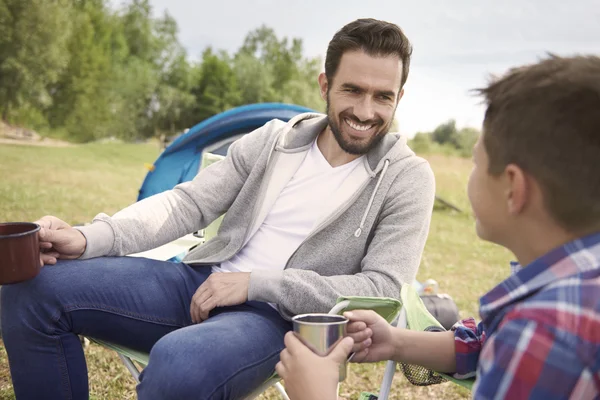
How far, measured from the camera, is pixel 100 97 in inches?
1261

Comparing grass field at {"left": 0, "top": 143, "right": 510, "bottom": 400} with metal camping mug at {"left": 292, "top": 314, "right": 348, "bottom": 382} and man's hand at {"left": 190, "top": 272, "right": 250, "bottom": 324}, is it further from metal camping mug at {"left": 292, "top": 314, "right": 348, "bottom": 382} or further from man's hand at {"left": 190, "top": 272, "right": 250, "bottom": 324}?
metal camping mug at {"left": 292, "top": 314, "right": 348, "bottom": 382}

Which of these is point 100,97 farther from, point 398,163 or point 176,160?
point 398,163

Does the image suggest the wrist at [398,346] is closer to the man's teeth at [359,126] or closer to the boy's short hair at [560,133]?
the boy's short hair at [560,133]

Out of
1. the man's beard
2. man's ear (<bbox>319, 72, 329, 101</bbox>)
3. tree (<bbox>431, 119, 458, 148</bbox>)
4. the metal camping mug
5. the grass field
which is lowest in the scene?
the grass field

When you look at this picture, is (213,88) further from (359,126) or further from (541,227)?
(541,227)

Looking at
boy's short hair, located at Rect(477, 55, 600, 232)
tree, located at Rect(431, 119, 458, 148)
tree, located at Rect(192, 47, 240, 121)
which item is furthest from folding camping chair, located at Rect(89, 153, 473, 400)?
tree, located at Rect(192, 47, 240, 121)

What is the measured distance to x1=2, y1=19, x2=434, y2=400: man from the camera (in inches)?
68.2

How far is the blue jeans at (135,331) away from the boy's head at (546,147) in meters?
0.86

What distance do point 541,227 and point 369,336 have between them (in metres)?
0.63

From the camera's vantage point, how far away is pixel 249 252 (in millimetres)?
2268

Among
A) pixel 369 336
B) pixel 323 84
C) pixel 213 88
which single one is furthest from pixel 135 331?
pixel 213 88

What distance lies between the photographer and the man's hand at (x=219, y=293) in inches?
74.9

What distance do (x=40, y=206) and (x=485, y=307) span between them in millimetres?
7594

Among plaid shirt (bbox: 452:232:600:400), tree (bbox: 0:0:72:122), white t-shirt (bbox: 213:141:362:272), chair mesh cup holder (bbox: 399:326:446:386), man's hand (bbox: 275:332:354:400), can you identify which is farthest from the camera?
tree (bbox: 0:0:72:122)
